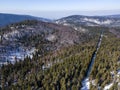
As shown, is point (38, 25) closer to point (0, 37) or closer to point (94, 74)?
point (0, 37)

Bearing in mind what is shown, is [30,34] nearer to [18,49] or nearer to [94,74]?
[18,49]

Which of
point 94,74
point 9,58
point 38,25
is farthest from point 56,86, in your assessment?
point 38,25

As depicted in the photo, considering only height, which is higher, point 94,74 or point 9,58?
point 94,74

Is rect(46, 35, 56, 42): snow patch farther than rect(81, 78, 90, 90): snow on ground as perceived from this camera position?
Yes

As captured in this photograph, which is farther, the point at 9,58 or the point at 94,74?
the point at 9,58

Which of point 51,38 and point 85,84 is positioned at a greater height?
point 85,84

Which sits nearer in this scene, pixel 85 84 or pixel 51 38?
pixel 85 84

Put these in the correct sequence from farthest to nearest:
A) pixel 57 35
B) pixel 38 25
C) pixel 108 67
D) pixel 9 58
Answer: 1. pixel 38 25
2. pixel 57 35
3. pixel 9 58
4. pixel 108 67

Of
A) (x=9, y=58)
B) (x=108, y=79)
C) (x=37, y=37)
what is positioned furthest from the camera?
(x=37, y=37)

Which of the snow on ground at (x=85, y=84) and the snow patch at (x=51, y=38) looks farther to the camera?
the snow patch at (x=51, y=38)
